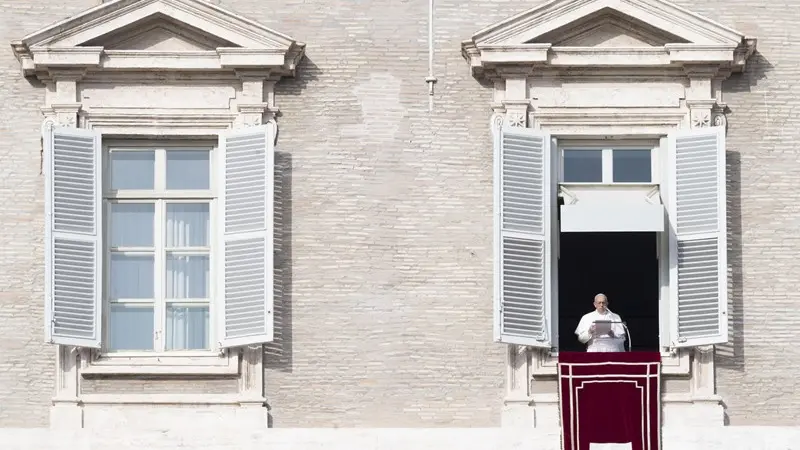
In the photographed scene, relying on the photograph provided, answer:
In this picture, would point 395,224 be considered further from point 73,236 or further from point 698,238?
point 73,236

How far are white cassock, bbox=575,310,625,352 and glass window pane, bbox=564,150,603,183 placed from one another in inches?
55.4

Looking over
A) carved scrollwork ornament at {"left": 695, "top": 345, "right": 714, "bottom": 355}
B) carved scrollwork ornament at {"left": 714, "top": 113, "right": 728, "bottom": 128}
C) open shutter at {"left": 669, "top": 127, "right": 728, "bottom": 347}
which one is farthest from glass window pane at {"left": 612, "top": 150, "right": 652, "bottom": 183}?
carved scrollwork ornament at {"left": 695, "top": 345, "right": 714, "bottom": 355}

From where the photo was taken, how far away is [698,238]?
22.3 metres

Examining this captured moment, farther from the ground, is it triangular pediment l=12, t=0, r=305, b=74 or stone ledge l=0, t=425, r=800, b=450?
triangular pediment l=12, t=0, r=305, b=74

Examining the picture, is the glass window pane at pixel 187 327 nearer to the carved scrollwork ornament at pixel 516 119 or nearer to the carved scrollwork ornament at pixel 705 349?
the carved scrollwork ornament at pixel 516 119

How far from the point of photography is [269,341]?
22.0 metres

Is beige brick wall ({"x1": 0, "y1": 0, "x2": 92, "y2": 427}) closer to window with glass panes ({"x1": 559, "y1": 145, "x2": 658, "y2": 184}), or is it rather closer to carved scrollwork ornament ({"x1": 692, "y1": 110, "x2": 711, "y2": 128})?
window with glass panes ({"x1": 559, "y1": 145, "x2": 658, "y2": 184})

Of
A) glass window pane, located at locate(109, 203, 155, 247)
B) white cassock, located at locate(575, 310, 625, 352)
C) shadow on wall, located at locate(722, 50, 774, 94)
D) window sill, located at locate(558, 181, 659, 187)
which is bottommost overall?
white cassock, located at locate(575, 310, 625, 352)

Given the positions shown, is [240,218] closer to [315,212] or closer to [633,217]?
[315,212]

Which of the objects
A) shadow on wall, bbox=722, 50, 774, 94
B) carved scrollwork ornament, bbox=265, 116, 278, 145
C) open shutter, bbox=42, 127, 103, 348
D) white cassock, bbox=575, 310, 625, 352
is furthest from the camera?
shadow on wall, bbox=722, 50, 774, 94

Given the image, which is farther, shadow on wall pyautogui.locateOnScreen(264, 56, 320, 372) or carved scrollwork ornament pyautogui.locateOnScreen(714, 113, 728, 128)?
carved scrollwork ornament pyautogui.locateOnScreen(714, 113, 728, 128)

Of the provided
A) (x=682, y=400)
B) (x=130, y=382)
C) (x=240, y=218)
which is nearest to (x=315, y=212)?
(x=240, y=218)

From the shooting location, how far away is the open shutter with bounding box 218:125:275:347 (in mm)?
22078

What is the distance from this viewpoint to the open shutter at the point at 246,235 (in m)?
22.1
